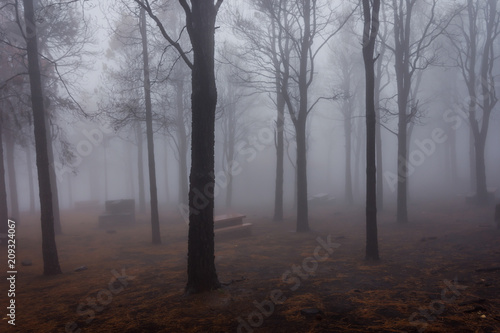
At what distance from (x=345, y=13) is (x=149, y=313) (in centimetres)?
1844

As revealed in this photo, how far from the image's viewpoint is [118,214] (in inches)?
749

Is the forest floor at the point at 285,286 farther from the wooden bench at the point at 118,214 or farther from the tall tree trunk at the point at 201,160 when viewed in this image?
the wooden bench at the point at 118,214

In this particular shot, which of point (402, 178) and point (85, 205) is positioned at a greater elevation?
point (402, 178)

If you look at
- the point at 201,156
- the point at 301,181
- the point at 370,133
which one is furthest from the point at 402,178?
the point at 201,156

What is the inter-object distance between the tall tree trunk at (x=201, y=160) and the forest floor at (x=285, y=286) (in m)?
0.48

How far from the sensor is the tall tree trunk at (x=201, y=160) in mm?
6055

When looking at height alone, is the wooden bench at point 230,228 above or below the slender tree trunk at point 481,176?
below

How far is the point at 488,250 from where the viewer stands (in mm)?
8594

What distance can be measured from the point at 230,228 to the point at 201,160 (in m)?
8.15

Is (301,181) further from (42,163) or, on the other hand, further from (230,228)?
(42,163)

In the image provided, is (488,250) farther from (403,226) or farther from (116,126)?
(116,126)

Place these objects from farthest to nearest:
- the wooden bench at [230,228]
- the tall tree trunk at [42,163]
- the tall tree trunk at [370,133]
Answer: the wooden bench at [230,228] → the tall tree trunk at [42,163] → the tall tree trunk at [370,133]

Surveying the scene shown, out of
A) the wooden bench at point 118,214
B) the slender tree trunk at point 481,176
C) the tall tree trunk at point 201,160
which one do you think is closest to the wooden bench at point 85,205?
the wooden bench at point 118,214

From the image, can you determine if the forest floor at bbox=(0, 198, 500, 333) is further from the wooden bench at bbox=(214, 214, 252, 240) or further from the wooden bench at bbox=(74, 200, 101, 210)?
the wooden bench at bbox=(74, 200, 101, 210)
